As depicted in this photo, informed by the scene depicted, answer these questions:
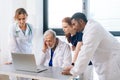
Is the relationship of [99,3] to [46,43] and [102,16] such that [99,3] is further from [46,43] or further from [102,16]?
[46,43]

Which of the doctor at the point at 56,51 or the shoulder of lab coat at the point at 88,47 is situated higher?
the shoulder of lab coat at the point at 88,47

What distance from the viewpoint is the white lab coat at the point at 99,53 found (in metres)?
1.77

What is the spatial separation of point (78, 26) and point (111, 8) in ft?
5.32

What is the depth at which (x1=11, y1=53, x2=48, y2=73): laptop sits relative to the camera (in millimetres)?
2107

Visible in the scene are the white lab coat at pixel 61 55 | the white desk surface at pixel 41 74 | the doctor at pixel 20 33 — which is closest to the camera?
the white desk surface at pixel 41 74

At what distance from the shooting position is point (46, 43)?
271cm

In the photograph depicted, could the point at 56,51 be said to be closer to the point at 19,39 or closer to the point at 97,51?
the point at 19,39

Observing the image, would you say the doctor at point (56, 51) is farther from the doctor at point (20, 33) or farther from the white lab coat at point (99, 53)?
the white lab coat at point (99, 53)

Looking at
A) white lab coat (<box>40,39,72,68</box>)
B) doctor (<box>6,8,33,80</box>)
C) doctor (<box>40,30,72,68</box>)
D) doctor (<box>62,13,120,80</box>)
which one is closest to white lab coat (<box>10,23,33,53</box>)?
doctor (<box>6,8,33,80</box>)

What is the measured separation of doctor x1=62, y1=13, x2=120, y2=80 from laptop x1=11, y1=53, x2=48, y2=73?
337mm

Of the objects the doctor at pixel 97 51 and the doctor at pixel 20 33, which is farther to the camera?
the doctor at pixel 20 33

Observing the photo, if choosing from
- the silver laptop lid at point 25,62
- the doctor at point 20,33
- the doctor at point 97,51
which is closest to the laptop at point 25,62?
the silver laptop lid at point 25,62

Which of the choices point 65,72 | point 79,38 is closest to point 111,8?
point 79,38

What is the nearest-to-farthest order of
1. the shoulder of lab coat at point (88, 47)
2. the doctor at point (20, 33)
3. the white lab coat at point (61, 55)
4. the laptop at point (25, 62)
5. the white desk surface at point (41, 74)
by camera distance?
the shoulder of lab coat at point (88, 47), the white desk surface at point (41, 74), the laptop at point (25, 62), the white lab coat at point (61, 55), the doctor at point (20, 33)
